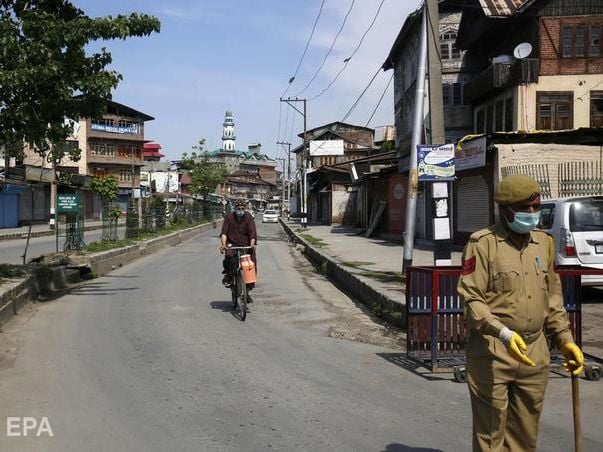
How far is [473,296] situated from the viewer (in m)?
3.21

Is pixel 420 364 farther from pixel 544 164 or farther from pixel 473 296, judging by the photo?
pixel 544 164

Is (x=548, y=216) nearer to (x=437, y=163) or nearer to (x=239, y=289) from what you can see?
(x=437, y=163)

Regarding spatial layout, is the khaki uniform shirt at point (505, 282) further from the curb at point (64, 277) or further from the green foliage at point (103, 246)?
the green foliage at point (103, 246)

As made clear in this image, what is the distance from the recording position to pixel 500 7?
2539cm

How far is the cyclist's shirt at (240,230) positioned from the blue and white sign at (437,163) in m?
2.84

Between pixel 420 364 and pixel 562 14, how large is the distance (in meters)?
21.8

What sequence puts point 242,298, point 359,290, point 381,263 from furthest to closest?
1. point 381,263
2. point 359,290
3. point 242,298

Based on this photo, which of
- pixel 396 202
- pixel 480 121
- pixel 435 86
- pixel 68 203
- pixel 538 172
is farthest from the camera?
pixel 480 121

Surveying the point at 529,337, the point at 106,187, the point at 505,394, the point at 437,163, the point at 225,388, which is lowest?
the point at 225,388

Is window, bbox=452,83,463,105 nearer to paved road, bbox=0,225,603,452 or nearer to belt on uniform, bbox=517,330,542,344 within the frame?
paved road, bbox=0,225,603,452

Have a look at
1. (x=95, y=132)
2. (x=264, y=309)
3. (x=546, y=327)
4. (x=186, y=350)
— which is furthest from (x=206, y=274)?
(x=95, y=132)

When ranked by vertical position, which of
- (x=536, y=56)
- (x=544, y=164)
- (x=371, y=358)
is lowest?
(x=371, y=358)

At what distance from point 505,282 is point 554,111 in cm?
2371

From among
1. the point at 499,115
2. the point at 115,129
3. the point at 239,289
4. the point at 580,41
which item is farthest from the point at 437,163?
the point at 115,129
